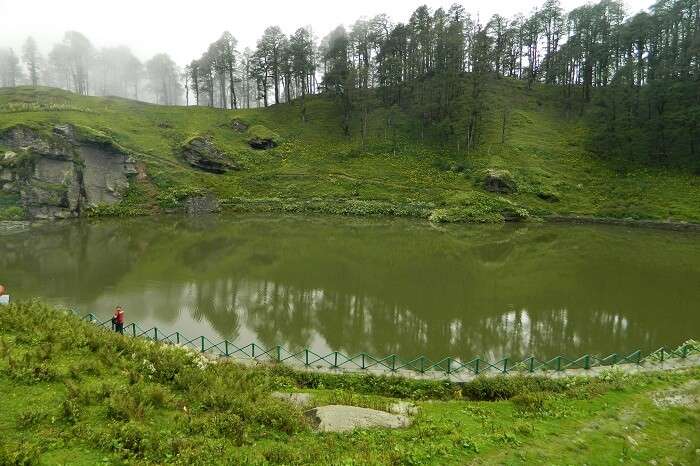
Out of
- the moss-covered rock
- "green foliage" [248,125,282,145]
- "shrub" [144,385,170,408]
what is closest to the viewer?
"shrub" [144,385,170,408]

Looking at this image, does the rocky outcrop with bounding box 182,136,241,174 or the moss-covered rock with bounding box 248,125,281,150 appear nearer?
the rocky outcrop with bounding box 182,136,241,174

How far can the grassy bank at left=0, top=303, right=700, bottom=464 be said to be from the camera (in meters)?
9.15

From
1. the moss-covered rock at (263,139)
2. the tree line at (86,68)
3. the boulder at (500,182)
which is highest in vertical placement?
the tree line at (86,68)

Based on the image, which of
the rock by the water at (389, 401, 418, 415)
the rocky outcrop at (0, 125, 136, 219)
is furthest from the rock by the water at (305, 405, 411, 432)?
the rocky outcrop at (0, 125, 136, 219)

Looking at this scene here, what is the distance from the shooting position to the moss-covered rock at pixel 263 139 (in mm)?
76750

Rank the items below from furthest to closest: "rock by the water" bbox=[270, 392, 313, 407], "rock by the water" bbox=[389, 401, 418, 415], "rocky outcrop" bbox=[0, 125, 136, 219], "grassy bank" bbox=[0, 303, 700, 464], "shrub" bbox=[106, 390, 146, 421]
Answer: "rocky outcrop" bbox=[0, 125, 136, 219] → "rock by the water" bbox=[270, 392, 313, 407] → "rock by the water" bbox=[389, 401, 418, 415] → "shrub" bbox=[106, 390, 146, 421] → "grassy bank" bbox=[0, 303, 700, 464]

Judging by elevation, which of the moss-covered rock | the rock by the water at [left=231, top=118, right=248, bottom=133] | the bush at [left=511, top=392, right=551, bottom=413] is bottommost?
the bush at [left=511, top=392, right=551, bottom=413]

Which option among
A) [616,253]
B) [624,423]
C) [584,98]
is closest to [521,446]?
[624,423]

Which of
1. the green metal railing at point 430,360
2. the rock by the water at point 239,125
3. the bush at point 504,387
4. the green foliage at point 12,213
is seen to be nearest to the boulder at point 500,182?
the green metal railing at point 430,360

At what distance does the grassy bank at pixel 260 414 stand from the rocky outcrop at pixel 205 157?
56258mm

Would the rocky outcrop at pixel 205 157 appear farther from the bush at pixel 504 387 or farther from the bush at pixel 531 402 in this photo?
the bush at pixel 531 402

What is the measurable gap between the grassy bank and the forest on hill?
61460mm

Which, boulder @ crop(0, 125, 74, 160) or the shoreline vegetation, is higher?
boulder @ crop(0, 125, 74, 160)

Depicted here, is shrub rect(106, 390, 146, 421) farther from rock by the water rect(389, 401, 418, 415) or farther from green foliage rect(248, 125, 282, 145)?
green foliage rect(248, 125, 282, 145)
